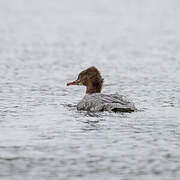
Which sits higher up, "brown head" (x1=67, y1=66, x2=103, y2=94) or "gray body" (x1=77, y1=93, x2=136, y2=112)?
"brown head" (x1=67, y1=66, x2=103, y2=94)

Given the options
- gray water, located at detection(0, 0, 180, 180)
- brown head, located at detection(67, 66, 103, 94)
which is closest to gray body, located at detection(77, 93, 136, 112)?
gray water, located at detection(0, 0, 180, 180)

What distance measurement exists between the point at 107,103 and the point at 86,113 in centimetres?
45

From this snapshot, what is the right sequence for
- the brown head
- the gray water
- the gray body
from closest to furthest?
the gray water, the gray body, the brown head

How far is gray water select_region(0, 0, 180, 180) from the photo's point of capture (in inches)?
308

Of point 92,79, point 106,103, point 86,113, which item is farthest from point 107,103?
point 92,79

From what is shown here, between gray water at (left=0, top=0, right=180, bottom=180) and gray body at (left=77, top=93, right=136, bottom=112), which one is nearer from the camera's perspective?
gray water at (left=0, top=0, right=180, bottom=180)

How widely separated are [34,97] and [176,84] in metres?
3.67

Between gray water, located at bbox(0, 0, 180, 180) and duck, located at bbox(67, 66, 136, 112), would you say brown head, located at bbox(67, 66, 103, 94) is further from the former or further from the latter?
duck, located at bbox(67, 66, 136, 112)

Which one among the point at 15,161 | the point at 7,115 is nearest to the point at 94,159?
the point at 15,161

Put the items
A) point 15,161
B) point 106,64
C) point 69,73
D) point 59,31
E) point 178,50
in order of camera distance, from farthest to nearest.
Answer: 1. point 59,31
2. point 178,50
3. point 106,64
4. point 69,73
5. point 15,161

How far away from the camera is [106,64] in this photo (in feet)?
62.3

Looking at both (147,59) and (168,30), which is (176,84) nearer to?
(147,59)

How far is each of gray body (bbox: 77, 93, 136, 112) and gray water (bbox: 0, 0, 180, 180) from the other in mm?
156

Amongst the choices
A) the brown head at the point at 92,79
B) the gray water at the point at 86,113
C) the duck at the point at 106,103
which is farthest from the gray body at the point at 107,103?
the brown head at the point at 92,79
